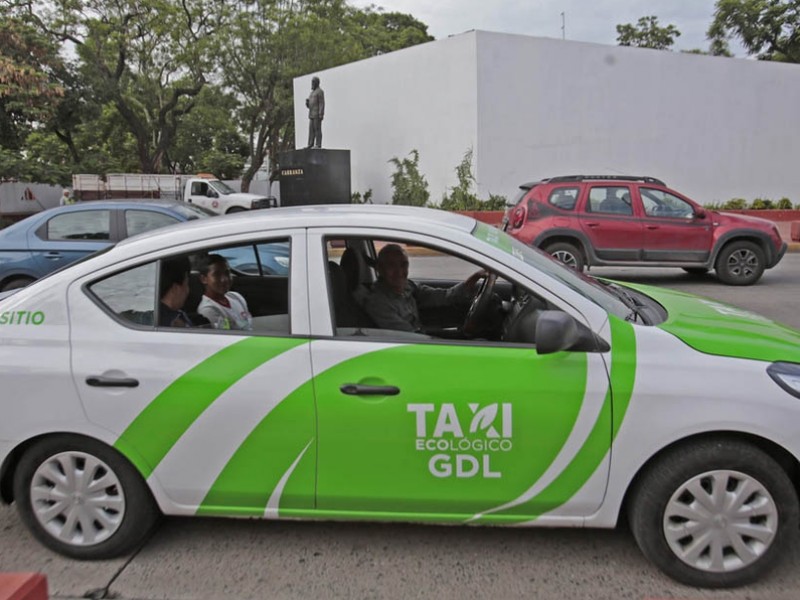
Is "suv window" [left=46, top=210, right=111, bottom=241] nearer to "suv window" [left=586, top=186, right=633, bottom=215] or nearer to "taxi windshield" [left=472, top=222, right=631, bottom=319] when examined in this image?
"taxi windshield" [left=472, top=222, right=631, bottom=319]

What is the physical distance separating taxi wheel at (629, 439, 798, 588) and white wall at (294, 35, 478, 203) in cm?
1854

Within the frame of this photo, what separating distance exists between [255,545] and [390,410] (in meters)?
1.03

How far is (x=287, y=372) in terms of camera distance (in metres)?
2.86

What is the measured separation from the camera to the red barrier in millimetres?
1652

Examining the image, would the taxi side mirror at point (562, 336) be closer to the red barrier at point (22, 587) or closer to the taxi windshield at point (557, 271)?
Answer: the taxi windshield at point (557, 271)

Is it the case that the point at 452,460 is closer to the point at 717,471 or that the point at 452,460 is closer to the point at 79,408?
the point at 717,471

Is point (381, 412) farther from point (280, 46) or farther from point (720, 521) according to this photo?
point (280, 46)

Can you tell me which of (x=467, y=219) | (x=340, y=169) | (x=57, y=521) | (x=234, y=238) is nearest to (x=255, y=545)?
(x=57, y=521)

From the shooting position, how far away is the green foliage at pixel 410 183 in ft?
72.5

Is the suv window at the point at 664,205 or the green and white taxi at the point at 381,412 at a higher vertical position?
the suv window at the point at 664,205

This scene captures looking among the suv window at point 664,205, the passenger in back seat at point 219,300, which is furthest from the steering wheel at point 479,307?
the suv window at point 664,205

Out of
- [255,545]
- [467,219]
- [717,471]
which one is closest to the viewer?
[717,471]

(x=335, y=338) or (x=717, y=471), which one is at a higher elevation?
(x=335, y=338)

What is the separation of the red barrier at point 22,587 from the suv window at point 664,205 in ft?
34.8
